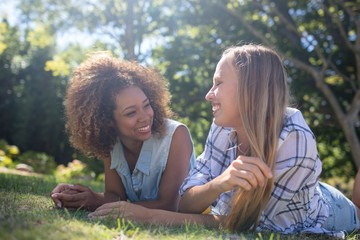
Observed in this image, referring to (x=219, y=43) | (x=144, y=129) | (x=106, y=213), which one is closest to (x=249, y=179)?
(x=106, y=213)

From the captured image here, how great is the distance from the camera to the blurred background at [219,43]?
35.0 ft

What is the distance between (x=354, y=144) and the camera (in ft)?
31.3

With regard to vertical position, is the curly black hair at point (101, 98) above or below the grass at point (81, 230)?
above

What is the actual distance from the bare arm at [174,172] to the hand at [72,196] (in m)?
0.43

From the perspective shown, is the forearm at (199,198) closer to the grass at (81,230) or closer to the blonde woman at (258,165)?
the blonde woman at (258,165)

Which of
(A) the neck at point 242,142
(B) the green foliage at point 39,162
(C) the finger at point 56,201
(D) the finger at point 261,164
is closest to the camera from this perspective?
(D) the finger at point 261,164

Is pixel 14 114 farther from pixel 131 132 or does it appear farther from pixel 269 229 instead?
pixel 269 229

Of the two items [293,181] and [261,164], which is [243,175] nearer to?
[261,164]

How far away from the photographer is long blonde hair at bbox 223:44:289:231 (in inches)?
118

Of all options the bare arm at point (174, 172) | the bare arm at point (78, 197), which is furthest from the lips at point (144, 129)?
the bare arm at point (78, 197)

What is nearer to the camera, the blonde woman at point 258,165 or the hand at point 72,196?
the blonde woman at point 258,165

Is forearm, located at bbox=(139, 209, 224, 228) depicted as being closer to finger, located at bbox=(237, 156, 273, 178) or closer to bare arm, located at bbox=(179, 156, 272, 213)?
bare arm, located at bbox=(179, 156, 272, 213)

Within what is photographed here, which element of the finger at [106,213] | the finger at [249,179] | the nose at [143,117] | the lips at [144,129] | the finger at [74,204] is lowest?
the finger at [74,204]

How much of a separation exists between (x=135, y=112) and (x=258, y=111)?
4.56ft
